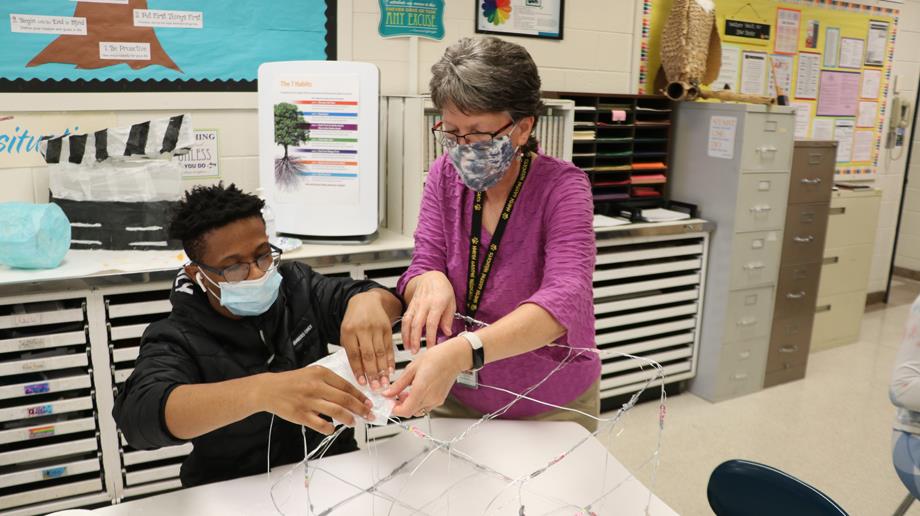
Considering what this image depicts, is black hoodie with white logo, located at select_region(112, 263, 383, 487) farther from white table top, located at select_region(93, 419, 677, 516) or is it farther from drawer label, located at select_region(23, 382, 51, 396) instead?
drawer label, located at select_region(23, 382, 51, 396)

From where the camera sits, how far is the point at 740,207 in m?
3.37

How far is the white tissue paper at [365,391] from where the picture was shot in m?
1.23

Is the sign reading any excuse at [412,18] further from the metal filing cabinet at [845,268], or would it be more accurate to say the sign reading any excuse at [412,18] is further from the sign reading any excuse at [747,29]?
the metal filing cabinet at [845,268]

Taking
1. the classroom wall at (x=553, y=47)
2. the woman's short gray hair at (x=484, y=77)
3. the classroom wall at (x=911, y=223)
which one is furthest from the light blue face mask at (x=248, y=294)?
the classroom wall at (x=911, y=223)

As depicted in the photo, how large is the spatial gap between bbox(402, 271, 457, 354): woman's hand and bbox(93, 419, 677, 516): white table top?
26cm

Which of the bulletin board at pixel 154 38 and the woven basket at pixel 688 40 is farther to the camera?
the woven basket at pixel 688 40

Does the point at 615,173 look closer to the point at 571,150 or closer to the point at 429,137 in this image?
the point at 571,150

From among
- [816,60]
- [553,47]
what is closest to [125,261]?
[553,47]

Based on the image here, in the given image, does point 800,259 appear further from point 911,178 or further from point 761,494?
point 761,494

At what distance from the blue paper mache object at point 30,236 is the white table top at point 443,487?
118 centimetres

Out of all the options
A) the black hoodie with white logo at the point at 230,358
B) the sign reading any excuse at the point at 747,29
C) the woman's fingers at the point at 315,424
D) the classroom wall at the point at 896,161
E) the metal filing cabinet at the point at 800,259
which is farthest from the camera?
the classroom wall at the point at 896,161

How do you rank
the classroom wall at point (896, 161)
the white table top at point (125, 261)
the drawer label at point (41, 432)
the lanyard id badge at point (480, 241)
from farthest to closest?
the classroom wall at point (896, 161), the drawer label at point (41, 432), the white table top at point (125, 261), the lanyard id badge at point (480, 241)

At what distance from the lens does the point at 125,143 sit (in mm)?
2453

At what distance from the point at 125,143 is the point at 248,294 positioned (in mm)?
1318
